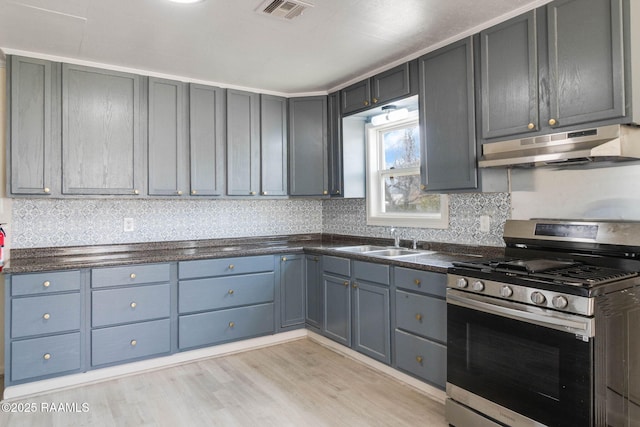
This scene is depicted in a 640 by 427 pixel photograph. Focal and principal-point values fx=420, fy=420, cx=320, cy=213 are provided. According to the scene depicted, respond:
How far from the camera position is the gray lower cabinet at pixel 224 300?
322 centimetres

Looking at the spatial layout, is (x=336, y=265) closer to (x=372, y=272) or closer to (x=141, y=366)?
(x=372, y=272)

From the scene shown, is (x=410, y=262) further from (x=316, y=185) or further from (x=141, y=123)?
(x=141, y=123)

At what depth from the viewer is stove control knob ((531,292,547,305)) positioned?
5.91 feet

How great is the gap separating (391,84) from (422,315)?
5.76ft

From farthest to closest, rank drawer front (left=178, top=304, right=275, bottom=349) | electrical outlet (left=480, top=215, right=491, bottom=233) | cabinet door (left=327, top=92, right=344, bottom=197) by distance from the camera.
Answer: cabinet door (left=327, top=92, right=344, bottom=197)
drawer front (left=178, top=304, right=275, bottom=349)
electrical outlet (left=480, top=215, right=491, bottom=233)

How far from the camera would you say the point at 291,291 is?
371 cm

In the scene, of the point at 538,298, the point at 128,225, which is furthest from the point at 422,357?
the point at 128,225

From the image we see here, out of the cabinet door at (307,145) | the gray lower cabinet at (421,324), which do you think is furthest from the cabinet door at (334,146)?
the gray lower cabinet at (421,324)

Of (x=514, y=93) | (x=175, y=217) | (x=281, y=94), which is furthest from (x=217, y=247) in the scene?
(x=514, y=93)

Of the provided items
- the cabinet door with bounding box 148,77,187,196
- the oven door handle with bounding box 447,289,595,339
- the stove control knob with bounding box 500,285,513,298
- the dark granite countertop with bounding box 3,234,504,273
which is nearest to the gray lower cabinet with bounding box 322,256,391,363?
the dark granite countertop with bounding box 3,234,504,273

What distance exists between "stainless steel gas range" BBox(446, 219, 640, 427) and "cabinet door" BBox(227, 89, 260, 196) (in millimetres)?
2168

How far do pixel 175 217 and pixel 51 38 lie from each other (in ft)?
5.31

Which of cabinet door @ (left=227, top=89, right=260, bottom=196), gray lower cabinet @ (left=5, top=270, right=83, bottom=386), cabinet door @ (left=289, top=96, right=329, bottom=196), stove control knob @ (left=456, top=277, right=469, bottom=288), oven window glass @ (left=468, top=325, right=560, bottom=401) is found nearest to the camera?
oven window glass @ (left=468, top=325, right=560, bottom=401)

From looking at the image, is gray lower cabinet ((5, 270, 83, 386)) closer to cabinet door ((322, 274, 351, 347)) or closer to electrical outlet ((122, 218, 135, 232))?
electrical outlet ((122, 218, 135, 232))
